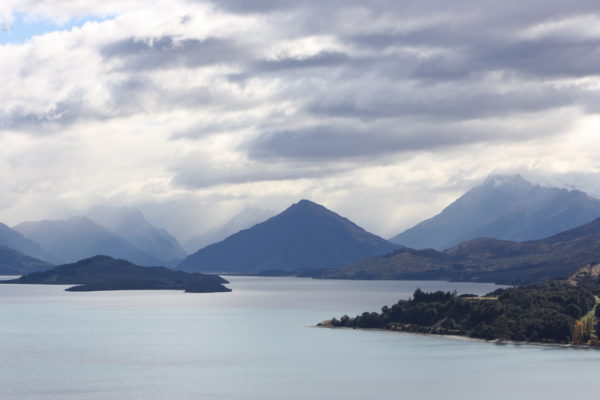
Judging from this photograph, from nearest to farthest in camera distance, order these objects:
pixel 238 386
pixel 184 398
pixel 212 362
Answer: pixel 184 398 < pixel 238 386 < pixel 212 362

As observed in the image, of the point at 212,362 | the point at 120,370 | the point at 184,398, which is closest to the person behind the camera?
the point at 184,398

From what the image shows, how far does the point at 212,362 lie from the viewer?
656 feet

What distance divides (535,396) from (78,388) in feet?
269

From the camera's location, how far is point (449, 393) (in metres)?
162

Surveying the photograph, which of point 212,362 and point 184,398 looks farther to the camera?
point 212,362

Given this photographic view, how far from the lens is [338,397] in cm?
15575

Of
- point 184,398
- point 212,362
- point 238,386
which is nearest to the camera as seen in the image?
point 184,398

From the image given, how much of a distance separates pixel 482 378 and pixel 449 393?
1798 centimetres

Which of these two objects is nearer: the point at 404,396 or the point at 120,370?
the point at 404,396

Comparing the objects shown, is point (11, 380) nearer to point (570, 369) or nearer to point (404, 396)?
point (404, 396)

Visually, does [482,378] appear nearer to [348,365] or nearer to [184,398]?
[348,365]

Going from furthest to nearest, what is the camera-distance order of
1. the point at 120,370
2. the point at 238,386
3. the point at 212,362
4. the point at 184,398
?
1. the point at 212,362
2. the point at 120,370
3. the point at 238,386
4. the point at 184,398

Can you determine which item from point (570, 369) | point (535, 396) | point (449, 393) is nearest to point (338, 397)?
point (449, 393)

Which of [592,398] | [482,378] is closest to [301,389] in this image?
[482,378]
